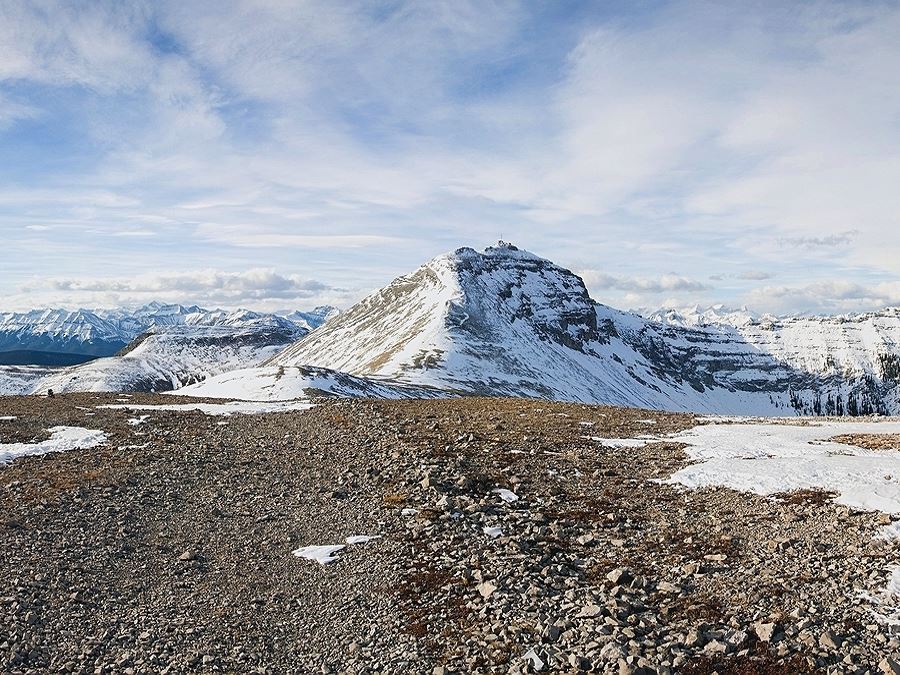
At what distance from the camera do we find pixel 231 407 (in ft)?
140

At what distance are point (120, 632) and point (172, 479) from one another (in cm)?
1165

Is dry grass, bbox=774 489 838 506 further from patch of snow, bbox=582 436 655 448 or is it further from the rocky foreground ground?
patch of snow, bbox=582 436 655 448

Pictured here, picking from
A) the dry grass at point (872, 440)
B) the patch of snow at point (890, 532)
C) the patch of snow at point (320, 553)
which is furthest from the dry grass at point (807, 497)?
the patch of snow at point (320, 553)

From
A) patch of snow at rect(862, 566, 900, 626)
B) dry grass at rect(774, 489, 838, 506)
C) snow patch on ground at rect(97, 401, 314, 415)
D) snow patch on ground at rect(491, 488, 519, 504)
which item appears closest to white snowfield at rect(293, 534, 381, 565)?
snow patch on ground at rect(491, 488, 519, 504)

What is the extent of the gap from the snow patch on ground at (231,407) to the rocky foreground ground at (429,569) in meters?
14.7

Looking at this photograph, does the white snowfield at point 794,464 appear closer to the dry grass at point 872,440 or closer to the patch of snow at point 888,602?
the dry grass at point 872,440

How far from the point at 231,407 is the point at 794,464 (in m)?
34.4

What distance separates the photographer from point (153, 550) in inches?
659

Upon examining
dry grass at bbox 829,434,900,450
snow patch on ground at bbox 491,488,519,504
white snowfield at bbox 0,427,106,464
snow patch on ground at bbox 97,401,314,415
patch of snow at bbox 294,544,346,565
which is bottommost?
patch of snow at bbox 294,544,346,565

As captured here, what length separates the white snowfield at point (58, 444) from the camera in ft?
86.9

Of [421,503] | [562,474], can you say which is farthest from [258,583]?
[562,474]

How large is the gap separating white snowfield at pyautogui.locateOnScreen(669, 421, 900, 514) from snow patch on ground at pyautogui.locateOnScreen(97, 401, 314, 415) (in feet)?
84.2

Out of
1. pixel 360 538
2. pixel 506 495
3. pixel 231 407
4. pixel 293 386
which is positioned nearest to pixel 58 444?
pixel 231 407

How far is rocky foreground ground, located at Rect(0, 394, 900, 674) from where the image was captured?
1136 centimetres
